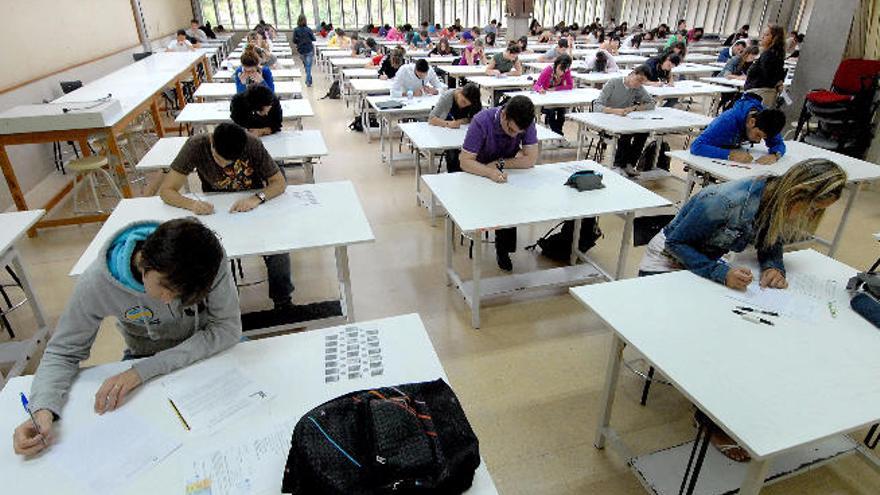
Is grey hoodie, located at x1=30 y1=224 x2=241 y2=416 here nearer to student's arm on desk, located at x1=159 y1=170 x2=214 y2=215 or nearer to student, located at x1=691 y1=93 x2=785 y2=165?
student's arm on desk, located at x1=159 y1=170 x2=214 y2=215

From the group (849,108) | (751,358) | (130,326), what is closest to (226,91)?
(130,326)

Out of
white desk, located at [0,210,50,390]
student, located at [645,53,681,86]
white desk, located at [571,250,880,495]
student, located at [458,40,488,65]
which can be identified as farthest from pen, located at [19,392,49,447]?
student, located at [458,40,488,65]

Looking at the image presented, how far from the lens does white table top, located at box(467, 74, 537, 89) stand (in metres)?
7.31

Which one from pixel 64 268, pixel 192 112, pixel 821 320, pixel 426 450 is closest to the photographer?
pixel 426 450

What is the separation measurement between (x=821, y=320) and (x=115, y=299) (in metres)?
2.41

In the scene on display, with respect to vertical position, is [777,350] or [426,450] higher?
[426,450]

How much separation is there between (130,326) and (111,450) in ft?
1.76

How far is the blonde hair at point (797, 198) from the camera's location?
1.86 m

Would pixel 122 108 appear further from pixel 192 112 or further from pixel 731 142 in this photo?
pixel 731 142

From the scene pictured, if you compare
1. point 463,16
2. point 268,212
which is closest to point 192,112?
point 268,212

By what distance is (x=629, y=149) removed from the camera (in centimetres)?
540

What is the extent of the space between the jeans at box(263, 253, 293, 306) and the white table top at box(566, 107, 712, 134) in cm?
328

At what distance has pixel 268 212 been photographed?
2.69 meters

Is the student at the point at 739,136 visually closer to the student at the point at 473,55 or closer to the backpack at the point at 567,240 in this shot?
the backpack at the point at 567,240
